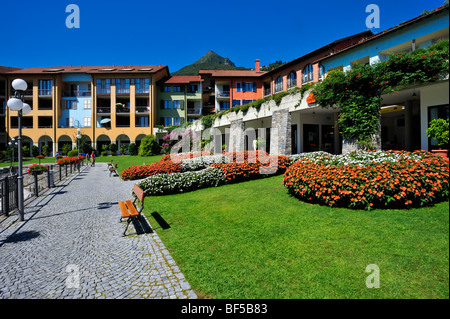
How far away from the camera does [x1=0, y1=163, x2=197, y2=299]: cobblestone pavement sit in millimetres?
3564

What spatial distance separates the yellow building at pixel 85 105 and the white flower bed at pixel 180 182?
117 ft

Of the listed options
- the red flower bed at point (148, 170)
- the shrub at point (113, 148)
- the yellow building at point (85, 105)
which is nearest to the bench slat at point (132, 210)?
the red flower bed at point (148, 170)

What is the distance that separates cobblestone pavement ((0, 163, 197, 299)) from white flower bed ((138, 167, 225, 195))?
253 cm

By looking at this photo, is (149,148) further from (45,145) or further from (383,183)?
(383,183)

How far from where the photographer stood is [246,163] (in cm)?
1246

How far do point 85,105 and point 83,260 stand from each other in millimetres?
48611

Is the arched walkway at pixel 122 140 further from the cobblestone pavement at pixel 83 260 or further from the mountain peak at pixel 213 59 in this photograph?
the mountain peak at pixel 213 59

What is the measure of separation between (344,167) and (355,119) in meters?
5.69

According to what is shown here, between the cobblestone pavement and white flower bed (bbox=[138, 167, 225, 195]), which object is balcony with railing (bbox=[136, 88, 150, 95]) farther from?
the cobblestone pavement

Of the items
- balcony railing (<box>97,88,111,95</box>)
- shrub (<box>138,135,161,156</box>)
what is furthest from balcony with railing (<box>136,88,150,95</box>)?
shrub (<box>138,135,161,156</box>)

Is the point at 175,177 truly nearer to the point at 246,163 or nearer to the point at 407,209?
the point at 246,163

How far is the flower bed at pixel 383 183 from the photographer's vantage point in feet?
19.3

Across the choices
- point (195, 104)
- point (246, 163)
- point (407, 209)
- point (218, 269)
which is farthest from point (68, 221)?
point (195, 104)

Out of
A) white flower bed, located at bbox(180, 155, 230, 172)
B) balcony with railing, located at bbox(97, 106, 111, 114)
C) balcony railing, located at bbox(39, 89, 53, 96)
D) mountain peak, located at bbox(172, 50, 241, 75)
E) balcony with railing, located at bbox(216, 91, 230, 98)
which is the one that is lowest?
white flower bed, located at bbox(180, 155, 230, 172)
